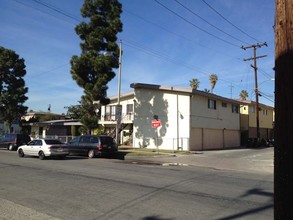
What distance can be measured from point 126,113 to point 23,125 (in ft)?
82.0

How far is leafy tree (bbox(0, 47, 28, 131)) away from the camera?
158ft

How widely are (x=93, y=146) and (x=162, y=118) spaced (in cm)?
1118

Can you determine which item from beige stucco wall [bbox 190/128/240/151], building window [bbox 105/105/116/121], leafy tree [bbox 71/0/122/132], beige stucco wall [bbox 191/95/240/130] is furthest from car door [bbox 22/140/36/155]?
building window [bbox 105/105/116/121]

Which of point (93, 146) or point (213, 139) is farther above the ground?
point (213, 139)

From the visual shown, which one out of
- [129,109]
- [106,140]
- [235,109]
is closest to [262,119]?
[235,109]

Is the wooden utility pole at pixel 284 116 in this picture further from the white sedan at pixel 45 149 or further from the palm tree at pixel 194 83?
the palm tree at pixel 194 83

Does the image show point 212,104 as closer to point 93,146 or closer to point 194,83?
point 93,146

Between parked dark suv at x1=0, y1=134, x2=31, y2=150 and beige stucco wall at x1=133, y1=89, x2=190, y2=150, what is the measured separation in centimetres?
1151

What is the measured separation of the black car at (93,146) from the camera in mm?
24584

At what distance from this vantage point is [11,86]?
161 feet

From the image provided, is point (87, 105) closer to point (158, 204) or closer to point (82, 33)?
point (82, 33)

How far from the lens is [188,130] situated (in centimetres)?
3231

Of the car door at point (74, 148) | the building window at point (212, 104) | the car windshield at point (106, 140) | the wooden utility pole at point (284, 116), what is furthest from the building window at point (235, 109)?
the wooden utility pole at point (284, 116)

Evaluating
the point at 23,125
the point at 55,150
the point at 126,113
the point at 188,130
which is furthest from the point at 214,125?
the point at 23,125
